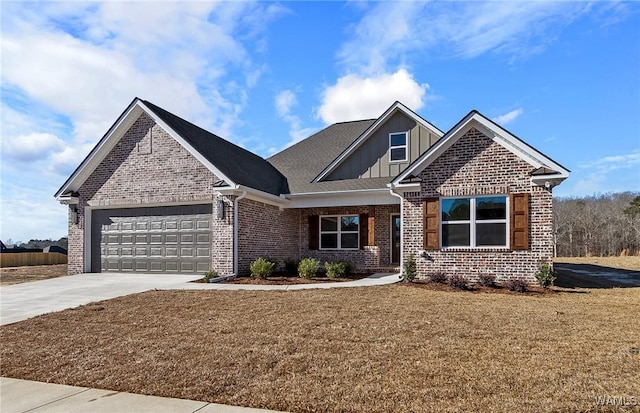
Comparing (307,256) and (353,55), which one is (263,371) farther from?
(307,256)

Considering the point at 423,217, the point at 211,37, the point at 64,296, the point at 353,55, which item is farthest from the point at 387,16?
the point at 64,296

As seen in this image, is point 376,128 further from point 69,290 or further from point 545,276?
point 69,290

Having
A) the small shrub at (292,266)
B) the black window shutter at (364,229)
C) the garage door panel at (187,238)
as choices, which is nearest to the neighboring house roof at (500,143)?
the black window shutter at (364,229)

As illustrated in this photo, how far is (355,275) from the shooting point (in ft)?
48.0

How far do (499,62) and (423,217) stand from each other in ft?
16.3

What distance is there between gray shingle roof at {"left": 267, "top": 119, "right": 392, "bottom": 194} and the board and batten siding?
0.43m

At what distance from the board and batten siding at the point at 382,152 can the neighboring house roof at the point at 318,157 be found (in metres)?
0.46

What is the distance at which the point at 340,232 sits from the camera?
1766cm

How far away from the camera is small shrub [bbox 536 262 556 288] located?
11148 millimetres

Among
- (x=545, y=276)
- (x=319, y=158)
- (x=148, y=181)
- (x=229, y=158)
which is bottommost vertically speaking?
(x=545, y=276)

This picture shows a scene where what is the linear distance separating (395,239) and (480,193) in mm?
5529

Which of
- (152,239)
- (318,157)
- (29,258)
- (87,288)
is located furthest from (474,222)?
(29,258)

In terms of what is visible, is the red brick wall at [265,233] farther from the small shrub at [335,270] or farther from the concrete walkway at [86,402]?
the concrete walkway at [86,402]

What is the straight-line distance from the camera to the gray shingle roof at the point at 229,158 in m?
14.9
